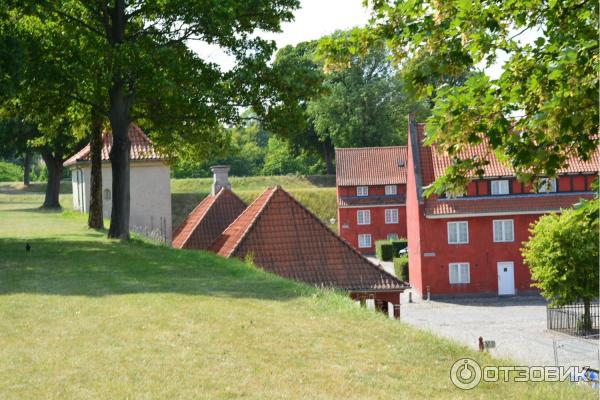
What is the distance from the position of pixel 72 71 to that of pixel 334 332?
16653 millimetres

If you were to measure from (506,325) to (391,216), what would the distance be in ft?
118

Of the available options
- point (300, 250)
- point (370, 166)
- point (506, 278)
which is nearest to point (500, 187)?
point (506, 278)

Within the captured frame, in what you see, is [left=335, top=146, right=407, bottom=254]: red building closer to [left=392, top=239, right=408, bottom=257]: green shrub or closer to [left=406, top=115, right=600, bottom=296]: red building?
[left=392, top=239, right=408, bottom=257]: green shrub

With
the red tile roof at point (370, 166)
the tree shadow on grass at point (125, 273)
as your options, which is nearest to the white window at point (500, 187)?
the red tile roof at point (370, 166)

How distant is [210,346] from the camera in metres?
10.4

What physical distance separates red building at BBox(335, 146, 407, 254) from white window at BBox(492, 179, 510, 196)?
2421cm

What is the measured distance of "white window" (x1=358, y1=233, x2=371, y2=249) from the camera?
74.3 metres

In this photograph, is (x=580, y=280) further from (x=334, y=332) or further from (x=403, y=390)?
(x=403, y=390)

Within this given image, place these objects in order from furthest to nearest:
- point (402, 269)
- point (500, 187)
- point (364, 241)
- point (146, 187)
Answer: point (364, 241) < point (402, 269) < point (500, 187) < point (146, 187)

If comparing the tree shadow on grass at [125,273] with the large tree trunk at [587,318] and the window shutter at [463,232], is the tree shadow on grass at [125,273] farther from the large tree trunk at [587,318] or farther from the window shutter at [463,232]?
the window shutter at [463,232]

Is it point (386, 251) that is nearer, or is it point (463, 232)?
point (463, 232)

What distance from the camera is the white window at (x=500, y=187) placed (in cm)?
5022

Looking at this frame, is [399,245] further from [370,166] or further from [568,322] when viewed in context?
[568,322]

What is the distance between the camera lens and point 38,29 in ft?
84.4
